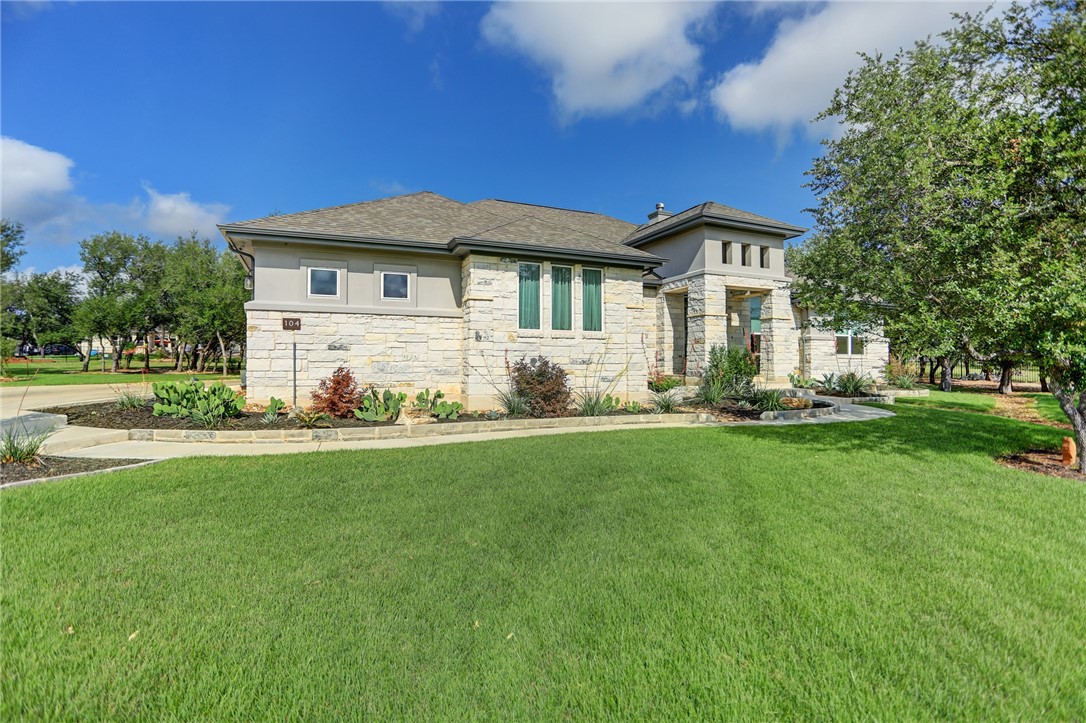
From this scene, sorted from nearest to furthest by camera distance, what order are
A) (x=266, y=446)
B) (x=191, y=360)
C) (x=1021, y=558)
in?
1. (x=1021, y=558)
2. (x=266, y=446)
3. (x=191, y=360)

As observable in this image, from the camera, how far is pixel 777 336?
58.8ft

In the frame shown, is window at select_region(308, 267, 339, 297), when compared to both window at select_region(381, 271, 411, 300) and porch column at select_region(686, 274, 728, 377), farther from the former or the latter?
porch column at select_region(686, 274, 728, 377)

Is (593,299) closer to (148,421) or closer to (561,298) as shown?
(561,298)

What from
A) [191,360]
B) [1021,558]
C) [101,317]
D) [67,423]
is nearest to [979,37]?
[1021,558]

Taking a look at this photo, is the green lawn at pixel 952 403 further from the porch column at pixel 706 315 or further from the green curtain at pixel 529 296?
the green curtain at pixel 529 296

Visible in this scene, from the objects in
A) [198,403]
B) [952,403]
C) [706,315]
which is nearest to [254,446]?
[198,403]

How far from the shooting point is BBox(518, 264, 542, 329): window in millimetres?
12195

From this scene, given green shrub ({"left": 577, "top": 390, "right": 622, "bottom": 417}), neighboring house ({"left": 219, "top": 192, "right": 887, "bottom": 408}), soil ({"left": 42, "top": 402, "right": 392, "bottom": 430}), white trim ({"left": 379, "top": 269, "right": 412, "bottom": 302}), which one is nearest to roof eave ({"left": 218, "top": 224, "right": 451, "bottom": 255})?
neighboring house ({"left": 219, "top": 192, "right": 887, "bottom": 408})

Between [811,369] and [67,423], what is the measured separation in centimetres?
2408

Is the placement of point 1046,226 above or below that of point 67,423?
above

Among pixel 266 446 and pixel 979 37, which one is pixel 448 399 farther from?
pixel 979 37

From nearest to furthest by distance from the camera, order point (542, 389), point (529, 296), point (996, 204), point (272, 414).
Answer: point (996, 204) → point (272, 414) → point (542, 389) → point (529, 296)

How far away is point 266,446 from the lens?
25.0 feet

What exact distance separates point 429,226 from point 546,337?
484cm
